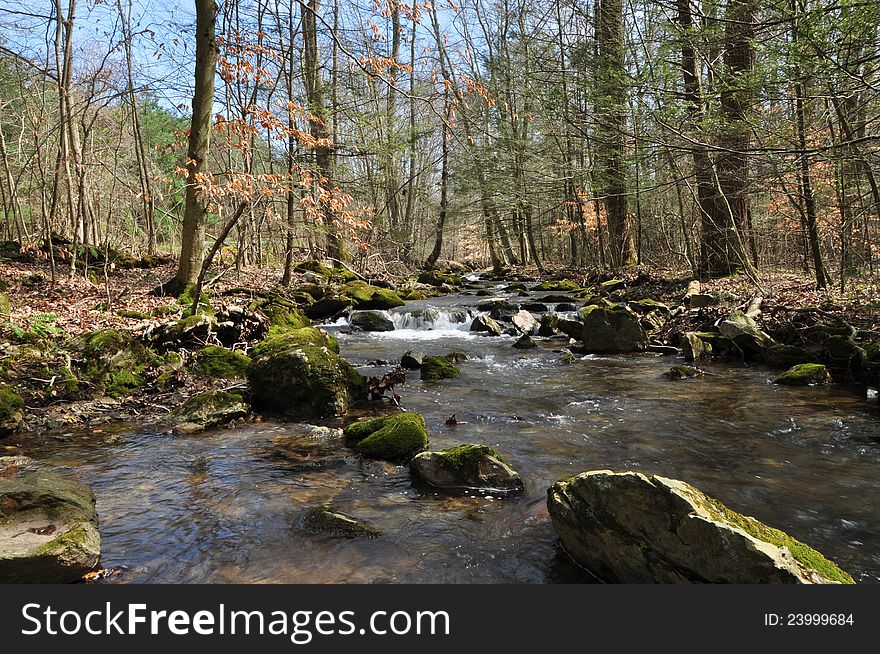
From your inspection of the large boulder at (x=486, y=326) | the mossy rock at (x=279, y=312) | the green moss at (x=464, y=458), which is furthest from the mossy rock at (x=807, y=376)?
the mossy rock at (x=279, y=312)

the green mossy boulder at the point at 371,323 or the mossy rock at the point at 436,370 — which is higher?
the green mossy boulder at the point at 371,323

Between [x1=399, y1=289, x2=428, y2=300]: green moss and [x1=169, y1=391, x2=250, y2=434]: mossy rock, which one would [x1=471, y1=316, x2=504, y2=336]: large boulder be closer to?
[x1=399, y1=289, x2=428, y2=300]: green moss

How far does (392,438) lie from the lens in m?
4.90

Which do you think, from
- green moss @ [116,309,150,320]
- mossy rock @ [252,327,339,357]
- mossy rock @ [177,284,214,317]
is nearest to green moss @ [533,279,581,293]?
mossy rock @ [252,327,339,357]

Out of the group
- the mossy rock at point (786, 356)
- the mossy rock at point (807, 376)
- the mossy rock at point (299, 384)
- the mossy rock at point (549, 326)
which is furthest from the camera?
the mossy rock at point (549, 326)

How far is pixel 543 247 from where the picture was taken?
107 feet

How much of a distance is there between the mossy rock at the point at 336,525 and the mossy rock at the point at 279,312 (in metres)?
6.43

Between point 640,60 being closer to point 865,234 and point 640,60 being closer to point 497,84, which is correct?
point 865,234

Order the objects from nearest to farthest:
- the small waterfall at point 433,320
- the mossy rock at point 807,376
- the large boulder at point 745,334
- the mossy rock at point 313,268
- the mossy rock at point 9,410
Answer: the mossy rock at point 9,410
the mossy rock at point 807,376
the large boulder at point 745,334
the small waterfall at point 433,320
the mossy rock at point 313,268

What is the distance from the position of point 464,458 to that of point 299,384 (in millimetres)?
2883

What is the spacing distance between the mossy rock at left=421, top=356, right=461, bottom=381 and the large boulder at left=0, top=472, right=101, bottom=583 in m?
5.16

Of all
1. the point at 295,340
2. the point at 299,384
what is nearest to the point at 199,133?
the point at 295,340

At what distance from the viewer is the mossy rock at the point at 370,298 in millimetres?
14876

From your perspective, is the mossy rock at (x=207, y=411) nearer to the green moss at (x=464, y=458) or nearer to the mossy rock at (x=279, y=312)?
the green moss at (x=464, y=458)
